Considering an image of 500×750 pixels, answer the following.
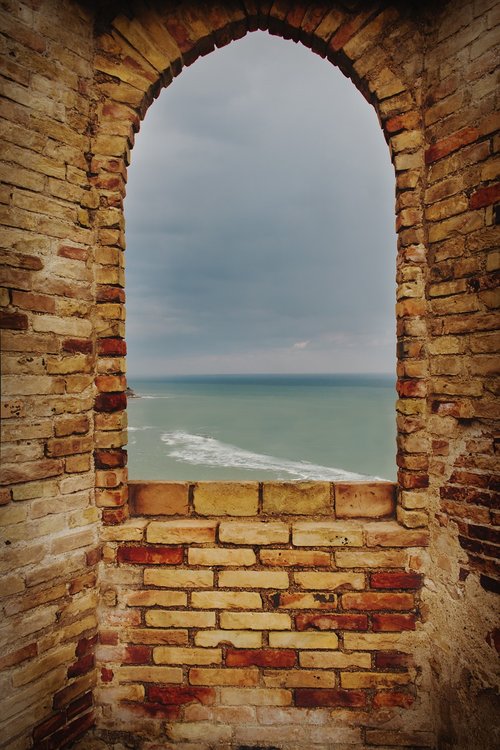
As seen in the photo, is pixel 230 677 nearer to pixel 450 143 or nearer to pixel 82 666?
pixel 82 666

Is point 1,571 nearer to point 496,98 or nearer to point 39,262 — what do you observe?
point 39,262

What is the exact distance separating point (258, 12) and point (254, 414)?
37.7 m

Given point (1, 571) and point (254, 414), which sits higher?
point (1, 571)

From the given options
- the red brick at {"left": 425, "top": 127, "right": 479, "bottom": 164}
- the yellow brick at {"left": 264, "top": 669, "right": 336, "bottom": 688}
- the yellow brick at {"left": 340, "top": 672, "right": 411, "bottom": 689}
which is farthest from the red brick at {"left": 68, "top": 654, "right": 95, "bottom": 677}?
the red brick at {"left": 425, "top": 127, "right": 479, "bottom": 164}

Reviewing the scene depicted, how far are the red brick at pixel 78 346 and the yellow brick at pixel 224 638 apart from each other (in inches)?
52.3

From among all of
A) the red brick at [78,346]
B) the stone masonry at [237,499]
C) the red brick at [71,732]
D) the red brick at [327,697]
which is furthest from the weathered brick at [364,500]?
the red brick at [71,732]

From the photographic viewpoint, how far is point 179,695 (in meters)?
1.70

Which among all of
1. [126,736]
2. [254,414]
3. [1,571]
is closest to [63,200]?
[1,571]

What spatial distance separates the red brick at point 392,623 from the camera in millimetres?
1654

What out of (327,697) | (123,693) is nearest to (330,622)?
(327,697)

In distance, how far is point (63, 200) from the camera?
159 centimetres

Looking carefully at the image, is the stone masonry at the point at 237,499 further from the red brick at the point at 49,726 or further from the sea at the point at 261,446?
the sea at the point at 261,446

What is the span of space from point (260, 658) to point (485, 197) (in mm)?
2118

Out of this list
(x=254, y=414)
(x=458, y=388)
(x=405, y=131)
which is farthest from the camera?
(x=254, y=414)
